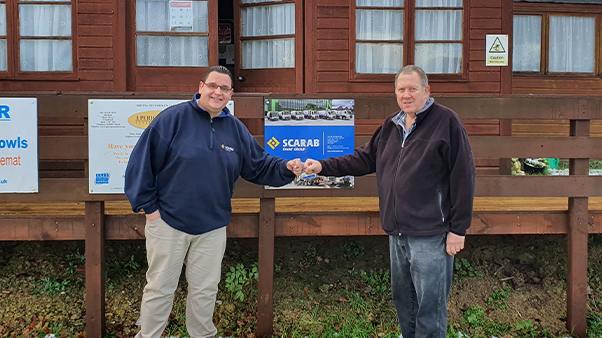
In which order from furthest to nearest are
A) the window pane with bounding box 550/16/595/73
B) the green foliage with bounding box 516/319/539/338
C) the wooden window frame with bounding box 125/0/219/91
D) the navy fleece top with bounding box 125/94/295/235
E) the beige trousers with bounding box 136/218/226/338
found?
the window pane with bounding box 550/16/595/73
the wooden window frame with bounding box 125/0/219/91
the green foliage with bounding box 516/319/539/338
the beige trousers with bounding box 136/218/226/338
the navy fleece top with bounding box 125/94/295/235

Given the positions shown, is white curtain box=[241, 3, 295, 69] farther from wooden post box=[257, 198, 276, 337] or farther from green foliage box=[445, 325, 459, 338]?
green foliage box=[445, 325, 459, 338]

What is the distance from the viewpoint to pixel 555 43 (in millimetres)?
9914

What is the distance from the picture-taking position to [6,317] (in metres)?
4.70

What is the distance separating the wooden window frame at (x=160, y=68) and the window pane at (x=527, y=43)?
6226 millimetres

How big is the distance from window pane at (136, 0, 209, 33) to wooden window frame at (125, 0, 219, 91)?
0.06 meters

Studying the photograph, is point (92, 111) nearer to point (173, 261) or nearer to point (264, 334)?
point (173, 261)

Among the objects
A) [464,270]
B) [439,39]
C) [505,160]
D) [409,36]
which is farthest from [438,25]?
[464,270]

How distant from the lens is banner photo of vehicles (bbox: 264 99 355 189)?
14.4ft

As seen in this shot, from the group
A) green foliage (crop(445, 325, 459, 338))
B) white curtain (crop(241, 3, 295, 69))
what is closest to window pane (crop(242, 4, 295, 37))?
white curtain (crop(241, 3, 295, 69))

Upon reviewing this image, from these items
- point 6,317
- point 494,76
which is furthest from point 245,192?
point 494,76

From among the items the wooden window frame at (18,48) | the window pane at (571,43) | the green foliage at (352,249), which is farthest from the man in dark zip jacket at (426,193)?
the window pane at (571,43)

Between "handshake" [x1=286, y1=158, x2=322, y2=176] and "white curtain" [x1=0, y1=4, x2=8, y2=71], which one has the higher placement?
"white curtain" [x1=0, y1=4, x2=8, y2=71]

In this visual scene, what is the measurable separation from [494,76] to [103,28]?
5.22 metres

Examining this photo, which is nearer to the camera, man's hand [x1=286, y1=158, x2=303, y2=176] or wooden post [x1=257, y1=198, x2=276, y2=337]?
man's hand [x1=286, y1=158, x2=303, y2=176]
